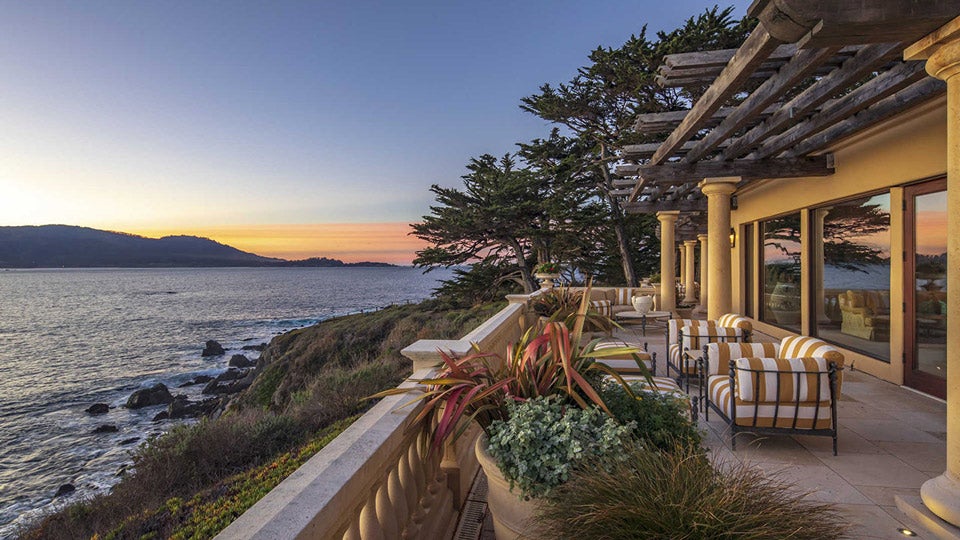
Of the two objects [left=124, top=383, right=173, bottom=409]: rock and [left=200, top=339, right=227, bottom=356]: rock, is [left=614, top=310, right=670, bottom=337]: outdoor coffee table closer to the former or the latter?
[left=124, top=383, right=173, bottom=409]: rock

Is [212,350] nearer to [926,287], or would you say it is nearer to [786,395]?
[786,395]

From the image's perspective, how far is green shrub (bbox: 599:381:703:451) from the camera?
6.63 feet

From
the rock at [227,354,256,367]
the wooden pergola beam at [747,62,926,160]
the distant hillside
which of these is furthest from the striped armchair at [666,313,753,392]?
the distant hillside

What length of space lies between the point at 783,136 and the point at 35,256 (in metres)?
127

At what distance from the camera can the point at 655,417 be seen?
2066mm

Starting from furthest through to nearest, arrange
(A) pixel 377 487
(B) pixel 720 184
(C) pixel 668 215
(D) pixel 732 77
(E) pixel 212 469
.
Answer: (C) pixel 668 215 < (B) pixel 720 184 < (E) pixel 212 469 < (D) pixel 732 77 < (A) pixel 377 487

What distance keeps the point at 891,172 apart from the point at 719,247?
7.42ft

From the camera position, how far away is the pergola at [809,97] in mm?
2320

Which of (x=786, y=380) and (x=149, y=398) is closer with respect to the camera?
(x=786, y=380)

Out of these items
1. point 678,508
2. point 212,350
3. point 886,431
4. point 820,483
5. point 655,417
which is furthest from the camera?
point 212,350

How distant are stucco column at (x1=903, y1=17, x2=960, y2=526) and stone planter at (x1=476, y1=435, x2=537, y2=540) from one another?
2234 mm

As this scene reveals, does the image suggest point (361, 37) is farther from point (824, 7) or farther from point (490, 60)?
point (824, 7)

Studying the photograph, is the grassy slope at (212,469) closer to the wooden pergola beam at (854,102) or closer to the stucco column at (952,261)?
the stucco column at (952,261)

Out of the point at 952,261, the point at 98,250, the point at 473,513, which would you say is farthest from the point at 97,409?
the point at 98,250
